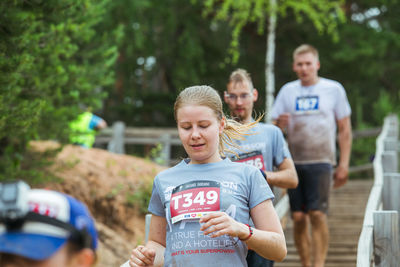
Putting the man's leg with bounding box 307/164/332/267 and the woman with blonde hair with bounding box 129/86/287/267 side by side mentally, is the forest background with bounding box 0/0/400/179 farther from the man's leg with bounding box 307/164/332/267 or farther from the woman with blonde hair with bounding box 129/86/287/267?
the woman with blonde hair with bounding box 129/86/287/267

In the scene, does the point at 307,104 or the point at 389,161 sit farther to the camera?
the point at 389,161

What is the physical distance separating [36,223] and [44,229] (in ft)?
0.09

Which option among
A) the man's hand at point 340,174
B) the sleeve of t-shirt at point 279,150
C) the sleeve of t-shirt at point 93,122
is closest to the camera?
the sleeve of t-shirt at point 279,150

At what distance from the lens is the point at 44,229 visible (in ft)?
5.07

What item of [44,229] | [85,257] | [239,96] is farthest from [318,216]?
[44,229]

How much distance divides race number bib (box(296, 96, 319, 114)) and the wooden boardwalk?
87.1 inches

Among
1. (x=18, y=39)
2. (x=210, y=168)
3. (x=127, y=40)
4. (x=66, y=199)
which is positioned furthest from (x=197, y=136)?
(x=127, y=40)

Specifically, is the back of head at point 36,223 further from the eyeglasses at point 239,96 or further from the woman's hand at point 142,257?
the eyeglasses at point 239,96

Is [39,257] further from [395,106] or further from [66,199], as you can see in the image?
[395,106]

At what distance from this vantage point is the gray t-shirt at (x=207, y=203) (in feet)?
8.71

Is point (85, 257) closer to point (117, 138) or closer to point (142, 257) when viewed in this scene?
point (142, 257)

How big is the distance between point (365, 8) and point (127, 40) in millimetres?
8470

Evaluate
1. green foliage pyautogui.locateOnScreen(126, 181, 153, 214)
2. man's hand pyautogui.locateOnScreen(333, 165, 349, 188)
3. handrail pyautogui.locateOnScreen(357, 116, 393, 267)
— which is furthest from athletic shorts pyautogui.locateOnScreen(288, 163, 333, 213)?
green foliage pyautogui.locateOnScreen(126, 181, 153, 214)

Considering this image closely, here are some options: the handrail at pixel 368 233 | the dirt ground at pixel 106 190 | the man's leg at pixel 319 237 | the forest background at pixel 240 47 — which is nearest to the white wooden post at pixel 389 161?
the handrail at pixel 368 233
